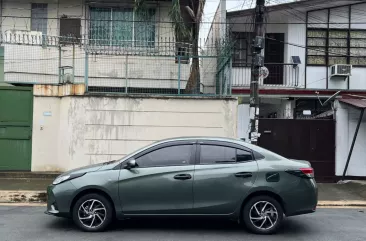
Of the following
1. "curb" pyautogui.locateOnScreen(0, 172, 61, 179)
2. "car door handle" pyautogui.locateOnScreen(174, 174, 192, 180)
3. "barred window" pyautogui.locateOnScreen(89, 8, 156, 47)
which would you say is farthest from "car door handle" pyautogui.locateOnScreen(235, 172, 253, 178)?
"barred window" pyautogui.locateOnScreen(89, 8, 156, 47)

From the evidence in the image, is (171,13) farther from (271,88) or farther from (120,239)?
(120,239)

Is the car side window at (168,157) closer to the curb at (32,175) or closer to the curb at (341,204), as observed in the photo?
the curb at (341,204)

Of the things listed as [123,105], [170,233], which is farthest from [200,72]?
[170,233]

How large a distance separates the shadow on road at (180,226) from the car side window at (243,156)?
1202 mm

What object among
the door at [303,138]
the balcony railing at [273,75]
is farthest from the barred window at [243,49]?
the door at [303,138]

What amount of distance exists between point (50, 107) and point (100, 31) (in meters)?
4.46

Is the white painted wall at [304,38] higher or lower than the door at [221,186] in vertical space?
higher

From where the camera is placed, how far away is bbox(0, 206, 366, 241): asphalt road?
6.15 metres

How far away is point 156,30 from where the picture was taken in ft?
47.9

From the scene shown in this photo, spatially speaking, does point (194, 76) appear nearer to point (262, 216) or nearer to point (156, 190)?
point (156, 190)

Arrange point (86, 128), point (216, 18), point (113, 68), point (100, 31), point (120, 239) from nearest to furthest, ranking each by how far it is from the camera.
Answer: point (120, 239) → point (86, 128) → point (113, 68) → point (100, 31) → point (216, 18)

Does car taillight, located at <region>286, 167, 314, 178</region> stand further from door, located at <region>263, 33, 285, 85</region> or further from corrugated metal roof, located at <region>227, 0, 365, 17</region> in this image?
corrugated metal roof, located at <region>227, 0, 365, 17</region>

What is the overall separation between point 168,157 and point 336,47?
11990 mm

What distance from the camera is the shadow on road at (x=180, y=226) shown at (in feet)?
21.8
